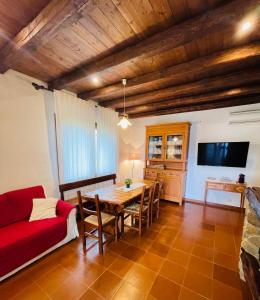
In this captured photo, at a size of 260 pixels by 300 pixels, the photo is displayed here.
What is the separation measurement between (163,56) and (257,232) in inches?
95.4

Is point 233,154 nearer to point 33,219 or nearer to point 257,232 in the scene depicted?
point 257,232

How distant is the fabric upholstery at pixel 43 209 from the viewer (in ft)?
7.09

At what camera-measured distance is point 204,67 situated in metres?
1.90

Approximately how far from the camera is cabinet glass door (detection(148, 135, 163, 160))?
4.17m

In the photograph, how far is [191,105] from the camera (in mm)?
3801

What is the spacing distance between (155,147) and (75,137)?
2305mm

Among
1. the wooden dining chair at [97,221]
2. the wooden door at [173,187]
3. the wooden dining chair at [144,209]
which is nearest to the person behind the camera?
the wooden dining chair at [97,221]

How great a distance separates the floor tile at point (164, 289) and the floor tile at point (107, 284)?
1.27ft

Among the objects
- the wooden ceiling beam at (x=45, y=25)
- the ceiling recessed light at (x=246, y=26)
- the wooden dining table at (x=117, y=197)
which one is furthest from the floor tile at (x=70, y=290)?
the ceiling recessed light at (x=246, y=26)

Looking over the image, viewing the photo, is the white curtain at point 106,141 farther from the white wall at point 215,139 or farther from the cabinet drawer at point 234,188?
the cabinet drawer at point 234,188

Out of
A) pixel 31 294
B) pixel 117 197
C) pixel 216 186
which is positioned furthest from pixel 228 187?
pixel 31 294

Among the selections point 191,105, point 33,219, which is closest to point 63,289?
point 33,219

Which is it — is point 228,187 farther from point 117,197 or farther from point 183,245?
point 117,197

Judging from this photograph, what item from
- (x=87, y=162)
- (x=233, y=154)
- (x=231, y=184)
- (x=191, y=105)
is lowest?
(x=231, y=184)
